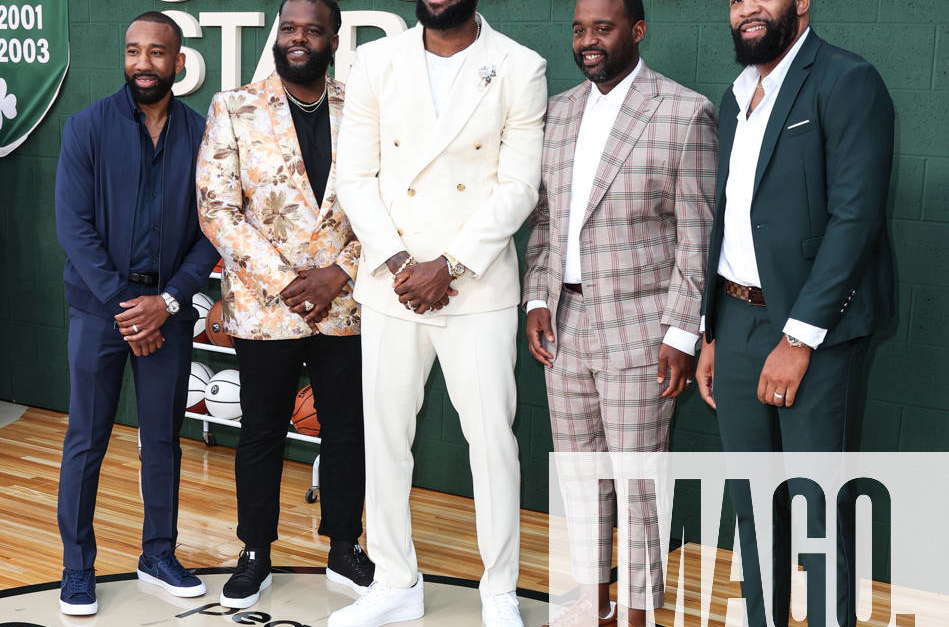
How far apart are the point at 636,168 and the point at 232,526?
2.07 meters

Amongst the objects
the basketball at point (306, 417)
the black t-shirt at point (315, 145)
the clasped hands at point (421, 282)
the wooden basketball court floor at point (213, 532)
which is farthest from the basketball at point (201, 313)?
the clasped hands at point (421, 282)

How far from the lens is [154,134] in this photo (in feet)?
10.4

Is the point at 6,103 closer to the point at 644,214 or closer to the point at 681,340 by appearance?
the point at 644,214

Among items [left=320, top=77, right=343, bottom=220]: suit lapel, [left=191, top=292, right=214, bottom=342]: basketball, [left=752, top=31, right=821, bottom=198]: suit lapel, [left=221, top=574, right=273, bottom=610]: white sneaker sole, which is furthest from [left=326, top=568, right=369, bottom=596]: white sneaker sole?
[left=752, top=31, right=821, bottom=198]: suit lapel

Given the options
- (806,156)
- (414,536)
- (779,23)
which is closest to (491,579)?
(414,536)

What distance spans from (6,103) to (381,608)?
3.56m

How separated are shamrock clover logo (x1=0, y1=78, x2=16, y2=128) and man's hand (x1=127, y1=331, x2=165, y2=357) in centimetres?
277

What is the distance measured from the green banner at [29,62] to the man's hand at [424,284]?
3.12 m

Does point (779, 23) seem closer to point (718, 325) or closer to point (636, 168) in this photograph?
point (636, 168)

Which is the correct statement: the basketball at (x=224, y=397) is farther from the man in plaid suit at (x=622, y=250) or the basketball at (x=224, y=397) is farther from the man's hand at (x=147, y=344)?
the man in plaid suit at (x=622, y=250)

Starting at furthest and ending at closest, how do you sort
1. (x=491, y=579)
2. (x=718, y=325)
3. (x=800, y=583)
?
(x=800, y=583) → (x=491, y=579) → (x=718, y=325)

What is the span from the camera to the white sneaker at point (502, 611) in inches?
119

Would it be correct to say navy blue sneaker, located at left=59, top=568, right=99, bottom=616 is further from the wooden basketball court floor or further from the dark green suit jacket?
the dark green suit jacket

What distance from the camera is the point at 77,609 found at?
3.14 meters
